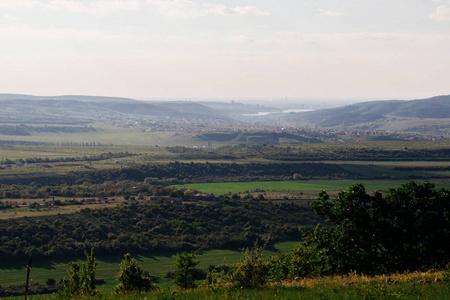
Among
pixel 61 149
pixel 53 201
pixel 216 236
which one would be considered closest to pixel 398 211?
pixel 216 236

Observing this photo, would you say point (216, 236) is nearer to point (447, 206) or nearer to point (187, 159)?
point (447, 206)

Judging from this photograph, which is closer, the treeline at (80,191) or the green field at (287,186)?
the treeline at (80,191)

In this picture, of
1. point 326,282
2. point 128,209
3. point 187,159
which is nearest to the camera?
point 326,282

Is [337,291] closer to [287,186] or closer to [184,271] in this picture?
[184,271]

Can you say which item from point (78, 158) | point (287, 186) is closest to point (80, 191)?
point (287, 186)

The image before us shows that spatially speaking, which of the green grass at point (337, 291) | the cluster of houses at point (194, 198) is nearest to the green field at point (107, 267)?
the green grass at point (337, 291)

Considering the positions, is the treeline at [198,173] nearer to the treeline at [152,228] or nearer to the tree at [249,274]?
the treeline at [152,228]

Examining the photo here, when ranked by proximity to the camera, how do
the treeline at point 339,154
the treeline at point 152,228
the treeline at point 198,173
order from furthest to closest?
1. the treeline at point 339,154
2. the treeline at point 198,173
3. the treeline at point 152,228
